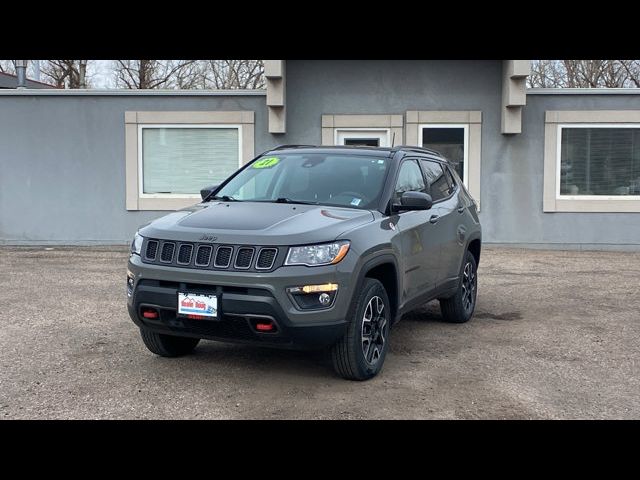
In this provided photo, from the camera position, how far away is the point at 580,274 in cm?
1112

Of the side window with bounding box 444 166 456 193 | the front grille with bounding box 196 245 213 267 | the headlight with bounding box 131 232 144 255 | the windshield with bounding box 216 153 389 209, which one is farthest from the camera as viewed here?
the side window with bounding box 444 166 456 193

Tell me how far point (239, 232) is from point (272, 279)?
0.46 meters

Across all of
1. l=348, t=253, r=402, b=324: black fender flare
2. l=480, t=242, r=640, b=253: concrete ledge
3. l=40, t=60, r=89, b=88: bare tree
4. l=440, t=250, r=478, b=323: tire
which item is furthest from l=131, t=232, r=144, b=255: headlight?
l=40, t=60, r=89, b=88: bare tree

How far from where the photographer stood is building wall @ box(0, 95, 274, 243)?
1465 cm

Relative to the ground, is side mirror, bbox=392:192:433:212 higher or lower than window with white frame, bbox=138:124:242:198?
lower

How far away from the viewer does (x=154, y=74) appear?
135ft

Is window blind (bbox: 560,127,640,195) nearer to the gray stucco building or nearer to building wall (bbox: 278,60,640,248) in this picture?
the gray stucco building

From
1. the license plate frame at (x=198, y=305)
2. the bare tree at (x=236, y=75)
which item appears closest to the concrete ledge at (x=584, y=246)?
the license plate frame at (x=198, y=305)

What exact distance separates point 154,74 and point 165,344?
125 feet

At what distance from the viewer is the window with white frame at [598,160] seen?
14.3 meters

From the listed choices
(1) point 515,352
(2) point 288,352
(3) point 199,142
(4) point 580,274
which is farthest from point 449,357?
(3) point 199,142

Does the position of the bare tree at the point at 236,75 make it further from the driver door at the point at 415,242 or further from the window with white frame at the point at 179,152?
the driver door at the point at 415,242

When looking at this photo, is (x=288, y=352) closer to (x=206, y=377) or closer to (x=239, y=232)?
(x=206, y=377)

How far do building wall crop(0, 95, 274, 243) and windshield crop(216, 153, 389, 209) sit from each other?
876cm
